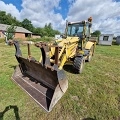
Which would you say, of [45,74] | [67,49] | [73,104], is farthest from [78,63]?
[73,104]

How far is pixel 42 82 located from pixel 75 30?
3.45 m

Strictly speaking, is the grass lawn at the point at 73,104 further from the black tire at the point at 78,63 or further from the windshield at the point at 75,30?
the windshield at the point at 75,30

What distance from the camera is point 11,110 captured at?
8.47 ft

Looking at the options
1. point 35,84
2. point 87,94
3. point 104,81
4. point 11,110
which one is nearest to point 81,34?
point 104,81

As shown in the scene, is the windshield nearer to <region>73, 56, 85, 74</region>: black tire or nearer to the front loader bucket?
<region>73, 56, 85, 74</region>: black tire

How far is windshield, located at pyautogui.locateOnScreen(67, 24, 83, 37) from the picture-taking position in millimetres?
5332

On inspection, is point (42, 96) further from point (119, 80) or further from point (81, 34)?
point (81, 34)

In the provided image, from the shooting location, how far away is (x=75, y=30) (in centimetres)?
553

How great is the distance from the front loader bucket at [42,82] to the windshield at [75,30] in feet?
10.2

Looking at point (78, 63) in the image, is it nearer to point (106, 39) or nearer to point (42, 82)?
point (42, 82)

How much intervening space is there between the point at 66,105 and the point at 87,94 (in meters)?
0.86

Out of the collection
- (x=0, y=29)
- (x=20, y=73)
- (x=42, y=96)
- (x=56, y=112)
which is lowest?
(x=56, y=112)

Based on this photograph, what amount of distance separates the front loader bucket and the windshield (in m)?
3.10

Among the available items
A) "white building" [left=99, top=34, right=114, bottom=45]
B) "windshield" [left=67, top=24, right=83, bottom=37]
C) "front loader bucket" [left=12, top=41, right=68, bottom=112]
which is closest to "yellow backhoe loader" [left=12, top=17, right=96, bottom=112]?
"front loader bucket" [left=12, top=41, right=68, bottom=112]
